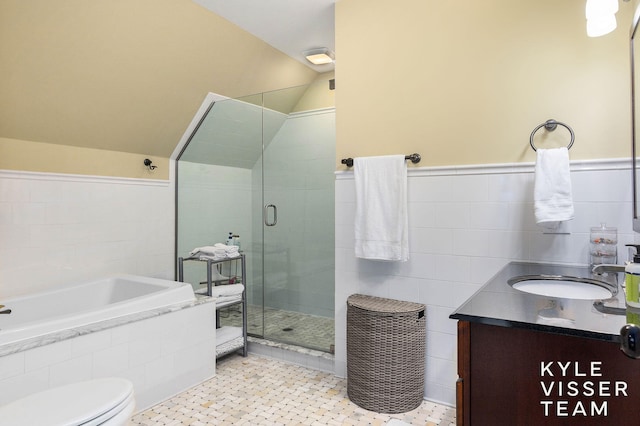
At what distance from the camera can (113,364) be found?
211 cm

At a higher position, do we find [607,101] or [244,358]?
[607,101]

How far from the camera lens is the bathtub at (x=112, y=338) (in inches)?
71.4

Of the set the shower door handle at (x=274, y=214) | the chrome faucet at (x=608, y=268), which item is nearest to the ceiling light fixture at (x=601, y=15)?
the chrome faucet at (x=608, y=268)

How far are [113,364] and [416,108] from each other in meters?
2.23

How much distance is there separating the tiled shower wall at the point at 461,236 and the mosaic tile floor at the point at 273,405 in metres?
0.20

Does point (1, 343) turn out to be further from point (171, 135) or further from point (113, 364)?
point (171, 135)

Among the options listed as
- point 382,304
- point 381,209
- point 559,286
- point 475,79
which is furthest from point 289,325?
point 475,79

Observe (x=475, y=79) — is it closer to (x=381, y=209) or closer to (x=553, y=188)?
(x=553, y=188)

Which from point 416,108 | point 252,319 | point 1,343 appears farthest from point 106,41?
point 252,319

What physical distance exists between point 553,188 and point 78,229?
3.08 meters

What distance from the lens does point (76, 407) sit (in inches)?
56.0

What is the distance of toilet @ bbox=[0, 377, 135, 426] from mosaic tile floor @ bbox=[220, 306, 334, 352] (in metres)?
1.53

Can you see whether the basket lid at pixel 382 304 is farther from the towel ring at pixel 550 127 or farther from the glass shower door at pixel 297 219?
the towel ring at pixel 550 127

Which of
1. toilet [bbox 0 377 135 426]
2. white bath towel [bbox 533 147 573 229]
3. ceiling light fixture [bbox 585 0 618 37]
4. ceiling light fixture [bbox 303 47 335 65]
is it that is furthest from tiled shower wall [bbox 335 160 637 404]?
toilet [bbox 0 377 135 426]
